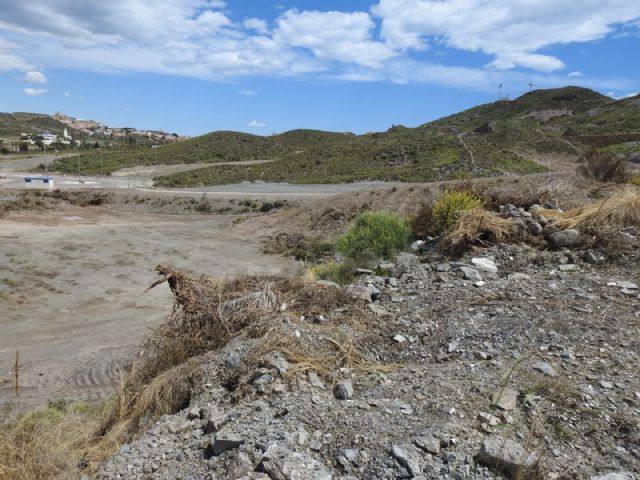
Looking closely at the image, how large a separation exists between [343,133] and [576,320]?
339ft

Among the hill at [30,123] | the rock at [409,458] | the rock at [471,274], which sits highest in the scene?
the hill at [30,123]

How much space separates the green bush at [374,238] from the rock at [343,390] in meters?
5.97

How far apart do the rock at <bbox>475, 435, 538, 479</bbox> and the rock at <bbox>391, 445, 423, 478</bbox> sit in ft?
1.39

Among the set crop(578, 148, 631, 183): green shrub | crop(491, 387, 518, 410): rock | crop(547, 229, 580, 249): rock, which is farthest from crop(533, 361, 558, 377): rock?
crop(578, 148, 631, 183): green shrub

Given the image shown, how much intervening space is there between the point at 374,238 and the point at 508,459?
8560 mm

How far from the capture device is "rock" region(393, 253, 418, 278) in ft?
27.3

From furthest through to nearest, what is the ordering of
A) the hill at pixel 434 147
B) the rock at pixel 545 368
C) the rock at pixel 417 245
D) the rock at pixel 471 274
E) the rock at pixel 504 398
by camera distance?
the hill at pixel 434 147, the rock at pixel 417 245, the rock at pixel 471 274, the rock at pixel 545 368, the rock at pixel 504 398

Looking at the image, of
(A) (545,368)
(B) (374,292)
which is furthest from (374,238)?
(A) (545,368)

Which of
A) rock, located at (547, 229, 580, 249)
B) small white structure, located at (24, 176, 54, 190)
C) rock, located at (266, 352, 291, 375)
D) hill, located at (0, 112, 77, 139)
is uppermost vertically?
hill, located at (0, 112, 77, 139)

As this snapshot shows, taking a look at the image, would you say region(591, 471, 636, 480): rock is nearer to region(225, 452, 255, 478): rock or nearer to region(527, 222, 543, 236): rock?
region(225, 452, 255, 478): rock

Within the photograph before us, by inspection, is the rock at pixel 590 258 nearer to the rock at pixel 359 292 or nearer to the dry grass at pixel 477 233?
the dry grass at pixel 477 233

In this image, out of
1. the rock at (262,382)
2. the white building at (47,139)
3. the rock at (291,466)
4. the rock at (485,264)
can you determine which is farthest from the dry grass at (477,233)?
the white building at (47,139)

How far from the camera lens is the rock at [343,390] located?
468cm

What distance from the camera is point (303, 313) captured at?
21.4 feet
